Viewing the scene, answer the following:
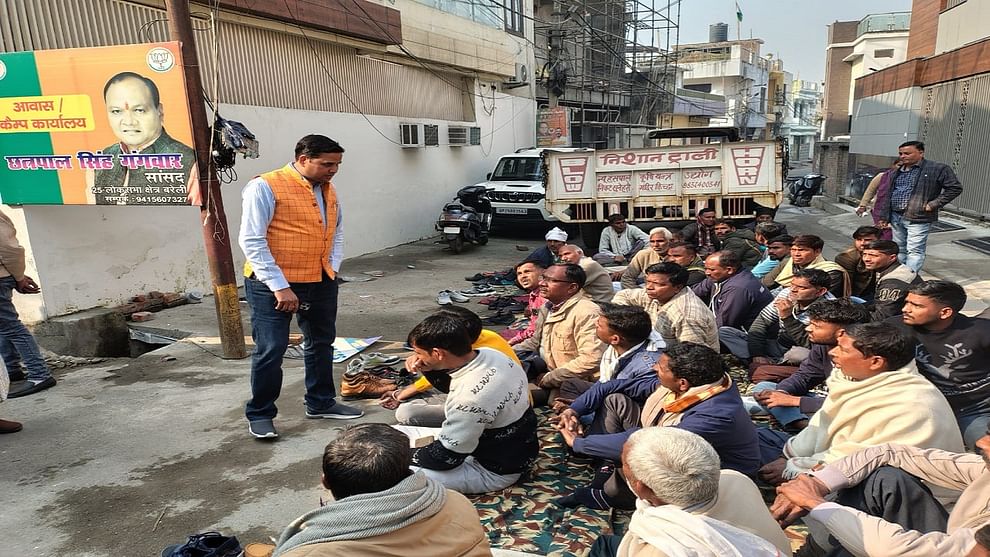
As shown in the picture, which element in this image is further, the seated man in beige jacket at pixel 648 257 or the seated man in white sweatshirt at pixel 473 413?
the seated man in beige jacket at pixel 648 257

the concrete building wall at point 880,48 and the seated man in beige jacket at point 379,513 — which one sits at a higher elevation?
the concrete building wall at point 880,48

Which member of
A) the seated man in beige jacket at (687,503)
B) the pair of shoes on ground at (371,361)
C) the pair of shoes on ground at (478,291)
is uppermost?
the seated man in beige jacket at (687,503)

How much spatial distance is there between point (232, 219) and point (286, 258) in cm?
487

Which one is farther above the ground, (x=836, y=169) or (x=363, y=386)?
(x=836, y=169)

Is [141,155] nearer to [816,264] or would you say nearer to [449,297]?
[449,297]

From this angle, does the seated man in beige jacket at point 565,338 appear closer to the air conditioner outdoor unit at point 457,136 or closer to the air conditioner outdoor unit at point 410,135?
the air conditioner outdoor unit at point 410,135

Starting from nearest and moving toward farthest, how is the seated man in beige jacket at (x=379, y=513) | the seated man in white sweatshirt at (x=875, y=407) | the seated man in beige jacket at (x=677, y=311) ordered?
the seated man in beige jacket at (x=379, y=513), the seated man in white sweatshirt at (x=875, y=407), the seated man in beige jacket at (x=677, y=311)

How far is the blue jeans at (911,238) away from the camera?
668 centimetres

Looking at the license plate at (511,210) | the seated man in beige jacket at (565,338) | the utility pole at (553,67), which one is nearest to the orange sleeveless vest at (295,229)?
the seated man in beige jacket at (565,338)

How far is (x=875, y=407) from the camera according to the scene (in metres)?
2.60

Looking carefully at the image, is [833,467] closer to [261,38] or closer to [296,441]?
[296,441]

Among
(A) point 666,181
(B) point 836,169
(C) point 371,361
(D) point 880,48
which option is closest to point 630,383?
(C) point 371,361

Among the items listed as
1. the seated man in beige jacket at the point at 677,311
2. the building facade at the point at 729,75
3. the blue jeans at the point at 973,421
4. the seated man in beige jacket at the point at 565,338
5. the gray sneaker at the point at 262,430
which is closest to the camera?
the blue jeans at the point at 973,421

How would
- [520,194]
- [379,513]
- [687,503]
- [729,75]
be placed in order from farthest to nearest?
[729,75] < [520,194] < [687,503] < [379,513]
